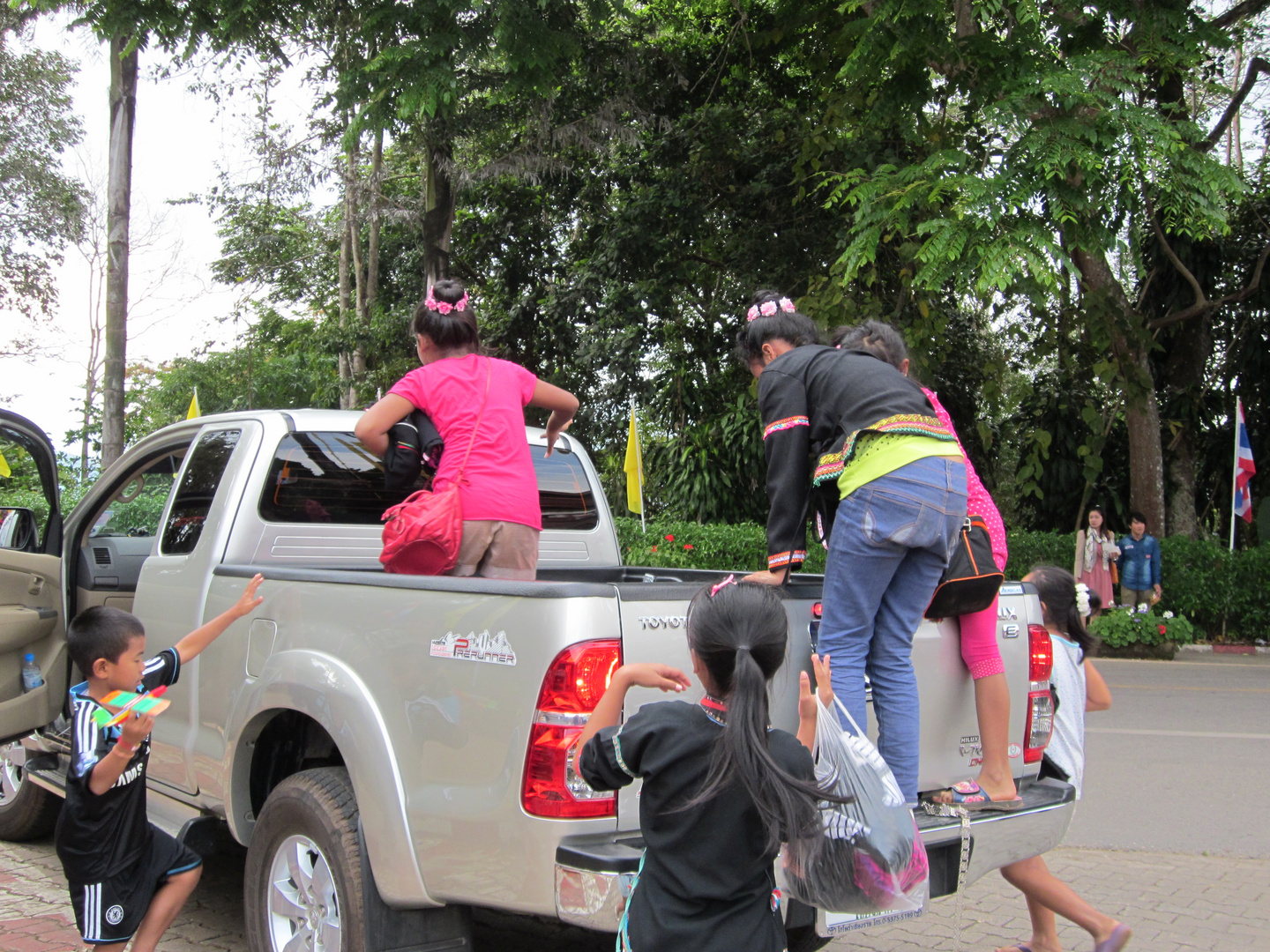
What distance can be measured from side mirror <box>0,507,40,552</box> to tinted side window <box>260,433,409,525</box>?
1070mm

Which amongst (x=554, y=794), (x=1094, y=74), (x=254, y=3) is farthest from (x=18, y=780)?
(x=1094, y=74)

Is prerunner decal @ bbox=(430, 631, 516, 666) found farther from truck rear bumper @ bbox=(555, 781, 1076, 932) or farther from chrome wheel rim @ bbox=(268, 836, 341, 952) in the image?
chrome wheel rim @ bbox=(268, 836, 341, 952)

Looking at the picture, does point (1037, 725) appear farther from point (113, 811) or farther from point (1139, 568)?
point (1139, 568)

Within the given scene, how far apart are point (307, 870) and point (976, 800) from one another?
1.93m

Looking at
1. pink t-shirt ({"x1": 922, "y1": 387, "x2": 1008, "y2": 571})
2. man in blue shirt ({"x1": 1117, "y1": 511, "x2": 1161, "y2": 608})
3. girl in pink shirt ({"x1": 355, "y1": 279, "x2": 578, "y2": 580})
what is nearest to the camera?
pink t-shirt ({"x1": 922, "y1": 387, "x2": 1008, "y2": 571})

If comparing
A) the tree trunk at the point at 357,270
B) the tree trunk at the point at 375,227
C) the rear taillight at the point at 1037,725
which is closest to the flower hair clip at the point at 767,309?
the rear taillight at the point at 1037,725

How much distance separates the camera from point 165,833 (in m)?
3.49

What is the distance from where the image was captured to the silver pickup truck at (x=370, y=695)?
253cm

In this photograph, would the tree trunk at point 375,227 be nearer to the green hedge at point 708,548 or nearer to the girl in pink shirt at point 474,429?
the green hedge at point 708,548

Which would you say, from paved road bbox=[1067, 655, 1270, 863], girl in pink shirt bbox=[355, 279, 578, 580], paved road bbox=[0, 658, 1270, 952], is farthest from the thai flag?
girl in pink shirt bbox=[355, 279, 578, 580]

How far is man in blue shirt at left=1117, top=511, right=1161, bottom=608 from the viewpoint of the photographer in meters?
13.3

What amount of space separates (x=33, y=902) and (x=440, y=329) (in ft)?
9.60

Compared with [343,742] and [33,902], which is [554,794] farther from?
[33,902]

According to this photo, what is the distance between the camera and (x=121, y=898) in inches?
128
